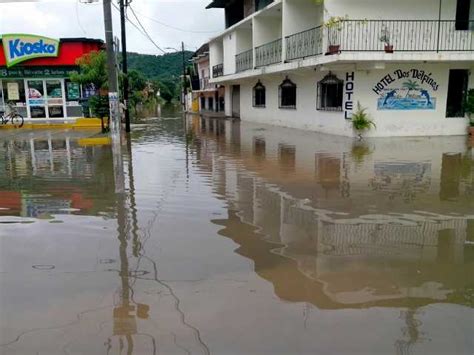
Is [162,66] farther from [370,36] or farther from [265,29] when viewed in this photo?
[370,36]

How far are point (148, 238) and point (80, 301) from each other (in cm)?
187

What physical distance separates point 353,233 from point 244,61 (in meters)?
24.4

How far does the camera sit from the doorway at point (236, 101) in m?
35.7

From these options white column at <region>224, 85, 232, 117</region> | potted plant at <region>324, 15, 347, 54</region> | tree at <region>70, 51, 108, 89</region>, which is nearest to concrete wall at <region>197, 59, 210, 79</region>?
white column at <region>224, 85, 232, 117</region>

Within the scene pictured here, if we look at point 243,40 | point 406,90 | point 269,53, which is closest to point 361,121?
point 406,90

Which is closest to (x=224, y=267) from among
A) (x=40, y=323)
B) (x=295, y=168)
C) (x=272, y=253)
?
(x=272, y=253)

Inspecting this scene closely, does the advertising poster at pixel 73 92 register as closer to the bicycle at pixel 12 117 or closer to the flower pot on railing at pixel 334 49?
the bicycle at pixel 12 117

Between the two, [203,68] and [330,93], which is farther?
[203,68]

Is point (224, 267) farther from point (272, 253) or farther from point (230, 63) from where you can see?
point (230, 63)

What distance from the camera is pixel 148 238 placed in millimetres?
6047

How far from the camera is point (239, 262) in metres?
5.18

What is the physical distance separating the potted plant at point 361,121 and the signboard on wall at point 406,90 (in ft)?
2.13

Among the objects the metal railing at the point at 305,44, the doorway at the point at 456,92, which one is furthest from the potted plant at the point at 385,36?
the doorway at the point at 456,92

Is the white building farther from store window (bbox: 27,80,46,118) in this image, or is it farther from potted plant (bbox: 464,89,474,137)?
store window (bbox: 27,80,46,118)
